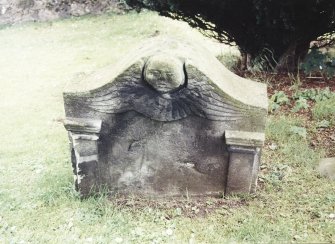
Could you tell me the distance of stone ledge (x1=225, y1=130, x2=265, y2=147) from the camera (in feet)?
10.6

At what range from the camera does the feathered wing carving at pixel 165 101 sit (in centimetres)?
314

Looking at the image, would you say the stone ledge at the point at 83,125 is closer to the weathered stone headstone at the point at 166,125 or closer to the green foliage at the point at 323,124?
the weathered stone headstone at the point at 166,125

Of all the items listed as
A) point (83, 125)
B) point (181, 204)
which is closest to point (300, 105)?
point (181, 204)

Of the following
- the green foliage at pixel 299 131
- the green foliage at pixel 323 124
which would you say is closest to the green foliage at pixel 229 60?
the green foliage at pixel 323 124

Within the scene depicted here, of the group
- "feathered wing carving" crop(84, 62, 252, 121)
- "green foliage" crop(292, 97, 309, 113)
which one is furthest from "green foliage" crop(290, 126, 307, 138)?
"feathered wing carving" crop(84, 62, 252, 121)

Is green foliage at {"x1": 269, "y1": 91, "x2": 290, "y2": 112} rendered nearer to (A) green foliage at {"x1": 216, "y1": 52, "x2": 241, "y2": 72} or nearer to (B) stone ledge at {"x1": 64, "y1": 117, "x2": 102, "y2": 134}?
(A) green foliage at {"x1": 216, "y1": 52, "x2": 241, "y2": 72}

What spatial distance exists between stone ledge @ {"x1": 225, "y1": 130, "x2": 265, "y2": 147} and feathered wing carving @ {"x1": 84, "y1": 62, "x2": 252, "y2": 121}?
12cm

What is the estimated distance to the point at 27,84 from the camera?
273 inches

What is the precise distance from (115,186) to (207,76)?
1254 millimetres

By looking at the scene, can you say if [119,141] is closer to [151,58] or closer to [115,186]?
[115,186]

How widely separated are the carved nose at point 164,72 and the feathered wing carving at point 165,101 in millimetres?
78

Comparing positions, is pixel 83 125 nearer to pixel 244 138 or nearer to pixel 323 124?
pixel 244 138

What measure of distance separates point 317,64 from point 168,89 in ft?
10.8

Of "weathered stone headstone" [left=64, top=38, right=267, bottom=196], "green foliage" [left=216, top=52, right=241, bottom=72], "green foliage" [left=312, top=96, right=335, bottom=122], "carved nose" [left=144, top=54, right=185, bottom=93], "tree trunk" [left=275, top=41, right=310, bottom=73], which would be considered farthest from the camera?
"green foliage" [left=216, top=52, right=241, bottom=72]
